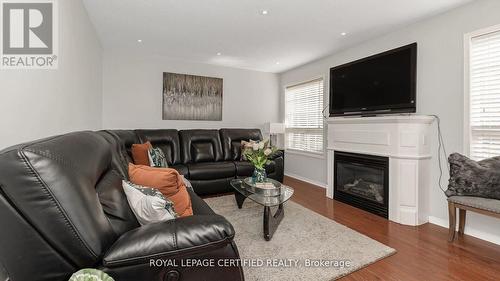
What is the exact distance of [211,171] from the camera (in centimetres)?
369

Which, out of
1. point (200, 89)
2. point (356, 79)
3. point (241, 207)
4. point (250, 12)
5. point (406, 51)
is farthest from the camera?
point (200, 89)

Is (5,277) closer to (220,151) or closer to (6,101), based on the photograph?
(6,101)

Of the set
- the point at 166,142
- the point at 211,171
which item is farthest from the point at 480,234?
the point at 166,142

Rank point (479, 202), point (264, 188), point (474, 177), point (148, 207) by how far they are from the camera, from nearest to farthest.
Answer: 1. point (148, 207)
2. point (479, 202)
3. point (474, 177)
4. point (264, 188)

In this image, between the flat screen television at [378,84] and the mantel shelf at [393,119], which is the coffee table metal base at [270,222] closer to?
the mantel shelf at [393,119]

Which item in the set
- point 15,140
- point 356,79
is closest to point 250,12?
point 356,79

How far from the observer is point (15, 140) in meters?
1.34

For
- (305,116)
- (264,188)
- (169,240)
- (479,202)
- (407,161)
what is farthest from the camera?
(305,116)

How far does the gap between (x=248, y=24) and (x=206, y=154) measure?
224 centimetres

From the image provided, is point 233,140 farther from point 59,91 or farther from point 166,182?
point 166,182

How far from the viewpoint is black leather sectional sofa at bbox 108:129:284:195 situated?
364cm

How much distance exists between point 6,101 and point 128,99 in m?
3.12

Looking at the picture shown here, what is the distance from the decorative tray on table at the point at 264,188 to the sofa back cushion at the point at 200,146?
1.58 metres

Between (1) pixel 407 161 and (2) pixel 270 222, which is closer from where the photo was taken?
(2) pixel 270 222
